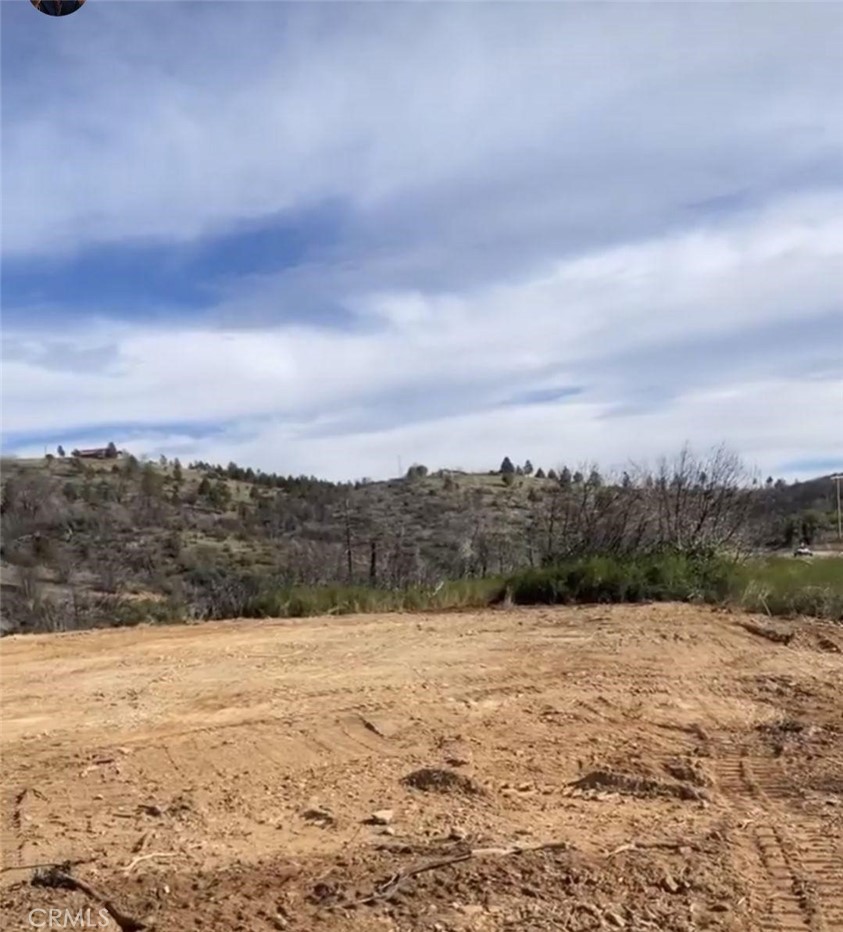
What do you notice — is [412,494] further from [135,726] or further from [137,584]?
[135,726]

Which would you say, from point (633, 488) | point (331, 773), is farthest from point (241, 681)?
point (633, 488)

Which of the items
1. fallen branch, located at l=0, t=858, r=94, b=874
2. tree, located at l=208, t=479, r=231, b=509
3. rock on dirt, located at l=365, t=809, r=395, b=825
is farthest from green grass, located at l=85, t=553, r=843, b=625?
tree, located at l=208, t=479, r=231, b=509

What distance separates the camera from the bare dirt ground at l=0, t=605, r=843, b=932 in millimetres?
5285

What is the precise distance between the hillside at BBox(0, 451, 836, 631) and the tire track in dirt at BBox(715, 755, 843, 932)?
39.1ft

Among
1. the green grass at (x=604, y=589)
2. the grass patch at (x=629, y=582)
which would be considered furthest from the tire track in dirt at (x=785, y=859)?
the grass patch at (x=629, y=582)

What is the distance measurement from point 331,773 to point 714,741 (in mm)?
2804

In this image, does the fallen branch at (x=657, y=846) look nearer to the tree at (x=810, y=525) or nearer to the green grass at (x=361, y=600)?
the green grass at (x=361, y=600)

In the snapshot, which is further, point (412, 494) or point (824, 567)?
point (412, 494)

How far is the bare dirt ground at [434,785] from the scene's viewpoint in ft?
17.3

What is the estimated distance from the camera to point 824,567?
17.4 meters

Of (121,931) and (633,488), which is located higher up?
(633,488)

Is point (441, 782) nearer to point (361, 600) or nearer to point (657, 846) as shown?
point (657, 846)

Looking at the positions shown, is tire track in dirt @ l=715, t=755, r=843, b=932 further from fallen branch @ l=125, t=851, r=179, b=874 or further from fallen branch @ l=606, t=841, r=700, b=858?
fallen branch @ l=125, t=851, r=179, b=874

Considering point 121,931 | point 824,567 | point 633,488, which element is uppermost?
point 633,488
